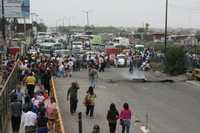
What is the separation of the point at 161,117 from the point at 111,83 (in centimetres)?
1708

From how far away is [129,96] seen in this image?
3600cm

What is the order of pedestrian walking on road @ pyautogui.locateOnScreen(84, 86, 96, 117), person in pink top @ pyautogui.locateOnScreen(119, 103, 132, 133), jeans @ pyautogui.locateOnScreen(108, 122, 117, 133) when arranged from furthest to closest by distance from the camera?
pedestrian walking on road @ pyautogui.locateOnScreen(84, 86, 96, 117)
jeans @ pyautogui.locateOnScreen(108, 122, 117, 133)
person in pink top @ pyautogui.locateOnScreen(119, 103, 132, 133)

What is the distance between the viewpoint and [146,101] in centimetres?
3375

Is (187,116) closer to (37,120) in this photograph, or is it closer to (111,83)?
(37,120)

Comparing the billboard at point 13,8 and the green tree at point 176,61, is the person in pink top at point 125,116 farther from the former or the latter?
the billboard at point 13,8

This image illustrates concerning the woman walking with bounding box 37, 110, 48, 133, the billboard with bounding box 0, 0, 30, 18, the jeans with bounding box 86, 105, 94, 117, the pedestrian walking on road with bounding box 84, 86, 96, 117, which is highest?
the billboard with bounding box 0, 0, 30, 18

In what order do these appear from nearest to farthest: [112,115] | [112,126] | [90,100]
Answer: [112,115] < [112,126] < [90,100]

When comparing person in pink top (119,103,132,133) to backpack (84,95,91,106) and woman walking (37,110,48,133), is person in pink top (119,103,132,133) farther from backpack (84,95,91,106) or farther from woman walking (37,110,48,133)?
backpack (84,95,91,106)

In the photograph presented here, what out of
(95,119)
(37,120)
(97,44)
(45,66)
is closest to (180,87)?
(45,66)

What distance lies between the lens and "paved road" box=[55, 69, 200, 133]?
2484 centimetres

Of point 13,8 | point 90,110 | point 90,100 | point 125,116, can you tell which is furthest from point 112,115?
point 13,8

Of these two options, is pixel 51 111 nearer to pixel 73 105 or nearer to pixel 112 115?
pixel 112 115


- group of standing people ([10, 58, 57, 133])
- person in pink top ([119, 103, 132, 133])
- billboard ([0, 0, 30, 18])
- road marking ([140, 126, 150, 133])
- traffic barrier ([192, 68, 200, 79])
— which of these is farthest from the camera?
billboard ([0, 0, 30, 18])

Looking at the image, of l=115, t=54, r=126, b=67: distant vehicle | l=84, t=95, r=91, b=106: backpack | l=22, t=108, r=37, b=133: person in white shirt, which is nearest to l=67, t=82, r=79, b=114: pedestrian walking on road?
l=84, t=95, r=91, b=106: backpack
